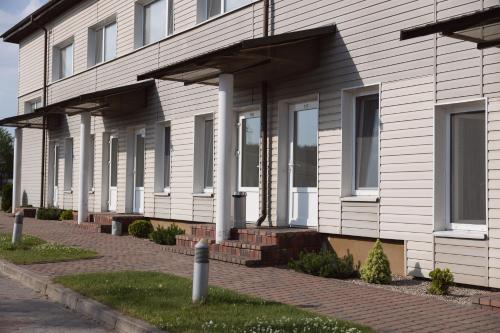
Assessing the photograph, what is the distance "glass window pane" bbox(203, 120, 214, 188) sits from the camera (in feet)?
49.3

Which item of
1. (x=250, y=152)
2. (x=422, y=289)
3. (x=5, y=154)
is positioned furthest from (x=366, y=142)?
(x=5, y=154)

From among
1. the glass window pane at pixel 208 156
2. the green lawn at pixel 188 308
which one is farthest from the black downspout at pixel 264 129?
the green lawn at pixel 188 308

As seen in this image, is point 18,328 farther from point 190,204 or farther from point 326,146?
point 190,204

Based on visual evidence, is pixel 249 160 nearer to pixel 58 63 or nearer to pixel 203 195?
pixel 203 195

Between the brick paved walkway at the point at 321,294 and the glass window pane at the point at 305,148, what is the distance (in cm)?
240

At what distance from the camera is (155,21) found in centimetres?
1777

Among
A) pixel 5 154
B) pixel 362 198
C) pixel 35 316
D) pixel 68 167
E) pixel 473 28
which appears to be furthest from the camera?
pixel 5 154

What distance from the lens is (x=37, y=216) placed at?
73.4ft

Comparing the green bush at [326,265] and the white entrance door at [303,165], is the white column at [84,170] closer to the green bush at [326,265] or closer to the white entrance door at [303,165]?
the white entrance door at [303,165]

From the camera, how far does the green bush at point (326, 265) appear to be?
9883 mm

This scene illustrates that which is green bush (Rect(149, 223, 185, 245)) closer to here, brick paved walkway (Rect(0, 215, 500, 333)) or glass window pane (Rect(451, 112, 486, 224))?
brick paved walkway (Rect(0, 215, 500, 333))

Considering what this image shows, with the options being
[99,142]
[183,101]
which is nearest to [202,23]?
[183,101]

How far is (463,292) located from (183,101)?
29.4 ft

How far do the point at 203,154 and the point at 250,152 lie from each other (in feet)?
6.67
